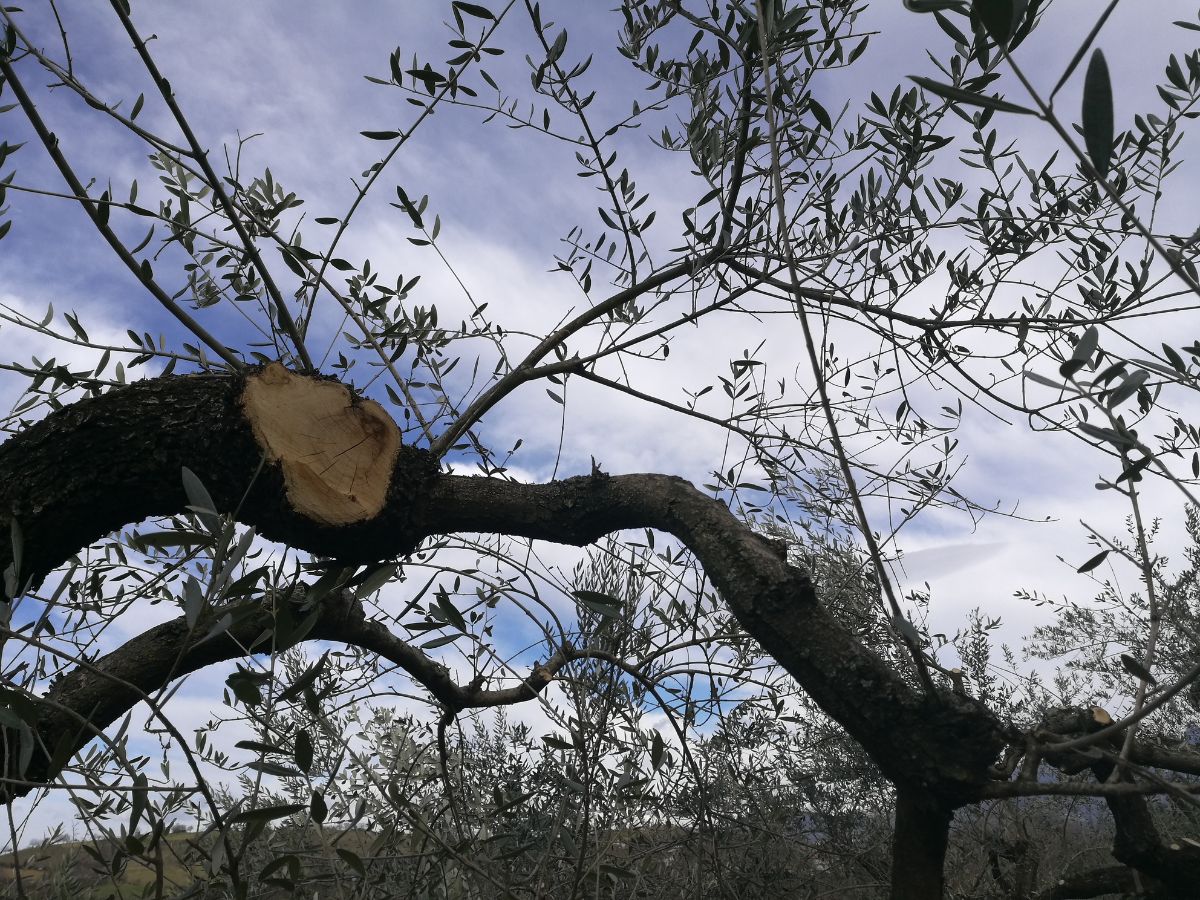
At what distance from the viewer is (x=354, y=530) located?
8.77ft

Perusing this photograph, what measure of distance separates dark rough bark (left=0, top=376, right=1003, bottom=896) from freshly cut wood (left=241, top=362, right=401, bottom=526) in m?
0.04

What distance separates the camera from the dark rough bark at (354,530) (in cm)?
233

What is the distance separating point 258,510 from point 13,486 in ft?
2.24

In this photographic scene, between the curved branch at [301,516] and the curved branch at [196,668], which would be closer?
the curved branch at [301,516]

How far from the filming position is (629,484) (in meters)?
3.10

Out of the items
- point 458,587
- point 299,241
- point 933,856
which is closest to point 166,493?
point 458,587

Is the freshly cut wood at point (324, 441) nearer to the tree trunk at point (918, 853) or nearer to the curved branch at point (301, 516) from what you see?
the curved branch at point (301, 516)

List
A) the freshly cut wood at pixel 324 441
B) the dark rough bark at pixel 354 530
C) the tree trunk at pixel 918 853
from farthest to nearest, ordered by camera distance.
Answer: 1. the freshly cut wood at pixel 324 441
2. the tree trunk at pixel 918 853
3. the dark rough bark at pixel 354 530

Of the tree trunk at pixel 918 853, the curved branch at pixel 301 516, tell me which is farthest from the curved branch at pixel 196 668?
the tree trunk at pixel 918 853

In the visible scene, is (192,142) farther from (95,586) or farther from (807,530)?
(807,530)

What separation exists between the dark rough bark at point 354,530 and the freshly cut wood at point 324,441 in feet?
0.13

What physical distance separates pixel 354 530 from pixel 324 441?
283mm

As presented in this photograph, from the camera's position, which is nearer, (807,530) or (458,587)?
(458,587)

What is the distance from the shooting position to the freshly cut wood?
2.58 m
